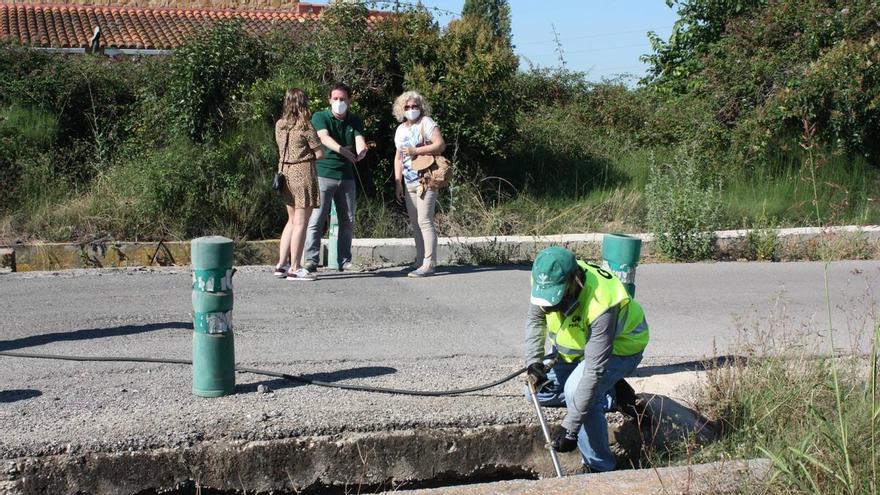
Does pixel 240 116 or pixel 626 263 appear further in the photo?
pixel 240 116

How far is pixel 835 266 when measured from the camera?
10.6 metres

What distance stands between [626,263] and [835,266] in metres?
5.67

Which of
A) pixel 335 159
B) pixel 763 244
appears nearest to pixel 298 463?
pixel 335 159

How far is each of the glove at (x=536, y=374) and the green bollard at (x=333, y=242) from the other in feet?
15.2

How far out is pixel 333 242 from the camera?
31.6 feet

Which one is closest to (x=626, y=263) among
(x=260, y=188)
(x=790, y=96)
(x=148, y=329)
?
(x=148, y=329)

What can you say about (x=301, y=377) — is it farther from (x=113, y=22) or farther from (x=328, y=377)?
(x=113, y=22)

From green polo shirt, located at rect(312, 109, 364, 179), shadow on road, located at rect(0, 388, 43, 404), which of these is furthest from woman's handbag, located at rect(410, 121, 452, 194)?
shadow on road, located at rect(0, 388, 43, 404)

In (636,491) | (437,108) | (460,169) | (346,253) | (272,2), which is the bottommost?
(636,491)

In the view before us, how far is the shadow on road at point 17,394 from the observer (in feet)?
17.5

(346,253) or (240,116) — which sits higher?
(240,116)

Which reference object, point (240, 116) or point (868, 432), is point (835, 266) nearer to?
point (868, 432)

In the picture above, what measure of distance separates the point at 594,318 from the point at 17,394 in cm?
339

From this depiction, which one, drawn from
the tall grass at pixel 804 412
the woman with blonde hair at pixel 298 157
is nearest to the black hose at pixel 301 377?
the tall grass at pixel 804 412
